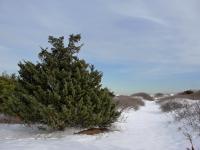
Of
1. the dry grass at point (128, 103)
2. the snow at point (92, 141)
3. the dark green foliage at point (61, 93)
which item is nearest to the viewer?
the snow at point (92, 141)

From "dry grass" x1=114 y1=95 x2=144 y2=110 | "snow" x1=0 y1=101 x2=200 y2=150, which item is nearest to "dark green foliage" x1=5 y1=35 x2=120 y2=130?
"snow" x1=0 y1=101 x2=200 y2=150

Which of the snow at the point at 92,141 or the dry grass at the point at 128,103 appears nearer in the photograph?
the snow at the point at 92,141

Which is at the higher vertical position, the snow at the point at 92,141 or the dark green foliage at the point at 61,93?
the dark green foliage at the point at 61,93

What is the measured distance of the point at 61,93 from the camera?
14.2 meters

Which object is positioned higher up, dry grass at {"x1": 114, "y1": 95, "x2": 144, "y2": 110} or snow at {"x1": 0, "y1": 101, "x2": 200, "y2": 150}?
dry grass at {"x1": 114, "y1": 95, "x2": 144, "y2": 110}

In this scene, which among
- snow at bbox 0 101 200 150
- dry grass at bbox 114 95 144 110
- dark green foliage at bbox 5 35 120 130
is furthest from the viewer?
dry grass at bbox 114 95 144 110

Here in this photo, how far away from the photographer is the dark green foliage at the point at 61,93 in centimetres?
1388

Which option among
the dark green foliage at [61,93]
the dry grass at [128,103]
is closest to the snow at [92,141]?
the dark green foliage at [61,93]

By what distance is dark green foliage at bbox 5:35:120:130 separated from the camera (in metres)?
13.9

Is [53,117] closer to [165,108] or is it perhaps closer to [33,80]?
[33,80]

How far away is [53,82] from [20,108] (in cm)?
173

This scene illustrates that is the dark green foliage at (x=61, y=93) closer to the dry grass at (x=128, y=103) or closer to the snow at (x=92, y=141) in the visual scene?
the snow at (x=92, y=141)

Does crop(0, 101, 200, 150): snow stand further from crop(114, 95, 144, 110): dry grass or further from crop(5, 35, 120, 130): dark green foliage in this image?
crop(114, 95, 144, 110): dry grass

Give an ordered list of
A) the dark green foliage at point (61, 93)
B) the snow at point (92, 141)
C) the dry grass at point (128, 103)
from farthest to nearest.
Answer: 1. the dry grass at point (128, 103)
2. the dark green foliage at point (61, 93)
3. the snow at point (92, 141)
